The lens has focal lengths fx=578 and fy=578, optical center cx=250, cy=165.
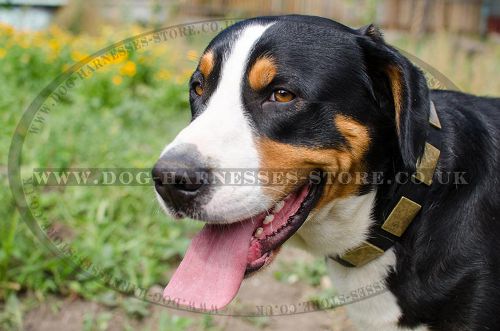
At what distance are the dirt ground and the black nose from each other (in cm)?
128

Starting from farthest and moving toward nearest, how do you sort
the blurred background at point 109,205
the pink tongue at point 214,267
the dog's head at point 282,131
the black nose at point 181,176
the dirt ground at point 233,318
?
the blurred background at point 109,205, the dirt ground at point 233,318, the pink tongue at point 214,267, the dog's head at point 282,131, the black nose at point 181,176

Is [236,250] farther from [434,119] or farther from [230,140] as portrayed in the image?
[434,119]

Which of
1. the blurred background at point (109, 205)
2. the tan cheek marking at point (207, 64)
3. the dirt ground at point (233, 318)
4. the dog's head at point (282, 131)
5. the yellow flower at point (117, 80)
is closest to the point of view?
the dog's head at point (282, 131)

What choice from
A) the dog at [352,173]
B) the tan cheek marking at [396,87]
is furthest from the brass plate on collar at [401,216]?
the tan cheek marking at [396,87]

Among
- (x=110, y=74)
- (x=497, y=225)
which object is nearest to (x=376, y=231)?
(x=497, y=225)

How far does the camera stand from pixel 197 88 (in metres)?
2.52

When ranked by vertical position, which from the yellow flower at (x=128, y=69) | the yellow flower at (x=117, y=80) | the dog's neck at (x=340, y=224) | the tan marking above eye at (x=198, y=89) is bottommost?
the yellow flower at (x=117, y=80)

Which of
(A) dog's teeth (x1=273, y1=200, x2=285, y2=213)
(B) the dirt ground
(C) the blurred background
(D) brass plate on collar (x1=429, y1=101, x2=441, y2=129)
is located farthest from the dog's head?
(B) the dirt ground

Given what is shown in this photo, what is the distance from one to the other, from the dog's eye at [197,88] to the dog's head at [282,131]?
3.9 inches

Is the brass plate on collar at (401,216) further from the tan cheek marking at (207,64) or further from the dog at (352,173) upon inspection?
the tan cheek marking at (207,64)

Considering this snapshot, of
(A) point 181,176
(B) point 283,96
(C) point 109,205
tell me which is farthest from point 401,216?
(C) point 109,205

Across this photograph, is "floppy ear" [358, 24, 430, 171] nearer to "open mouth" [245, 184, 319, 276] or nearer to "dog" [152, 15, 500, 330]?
"dog" [152, 15, 500, 330]

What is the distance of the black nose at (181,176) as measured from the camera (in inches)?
76.5

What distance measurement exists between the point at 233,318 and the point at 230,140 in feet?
5.79
